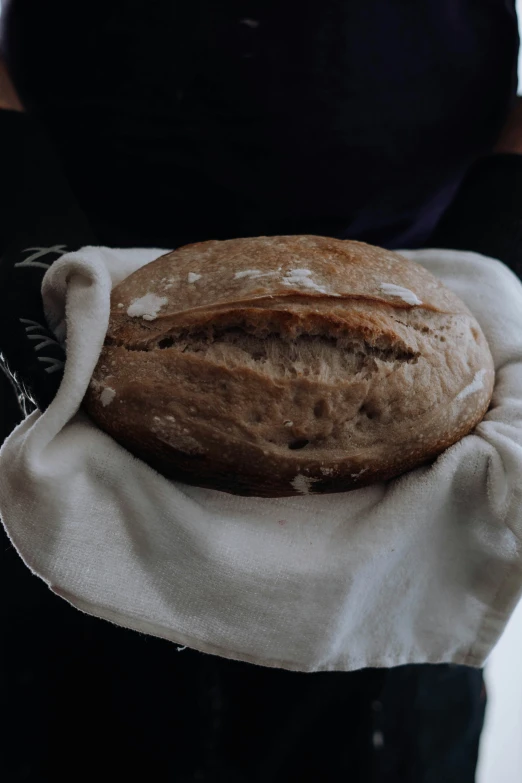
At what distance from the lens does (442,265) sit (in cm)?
84

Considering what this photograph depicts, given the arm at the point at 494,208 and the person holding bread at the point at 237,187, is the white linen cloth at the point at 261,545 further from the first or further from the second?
the arm at the point at 494,208

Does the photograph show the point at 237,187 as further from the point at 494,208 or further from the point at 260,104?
the point at 494,208

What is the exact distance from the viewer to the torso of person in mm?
822

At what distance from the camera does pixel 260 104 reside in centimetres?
86

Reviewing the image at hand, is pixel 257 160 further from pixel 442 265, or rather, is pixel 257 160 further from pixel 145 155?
pixel 442 265

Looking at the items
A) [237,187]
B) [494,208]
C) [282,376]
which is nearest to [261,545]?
[282,376]

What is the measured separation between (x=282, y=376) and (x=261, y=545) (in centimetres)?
17

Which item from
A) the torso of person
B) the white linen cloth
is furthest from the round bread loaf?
the torso of person

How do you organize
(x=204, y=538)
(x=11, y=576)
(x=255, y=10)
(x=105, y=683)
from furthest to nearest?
(x=11, y=576), (x=105, y=683), (x=255, y=10), (x=204, y=538)

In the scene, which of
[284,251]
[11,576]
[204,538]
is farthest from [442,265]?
[11,576]

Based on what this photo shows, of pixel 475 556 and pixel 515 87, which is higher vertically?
pixel 515 87

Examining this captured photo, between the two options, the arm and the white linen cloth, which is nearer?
the white linen cloth

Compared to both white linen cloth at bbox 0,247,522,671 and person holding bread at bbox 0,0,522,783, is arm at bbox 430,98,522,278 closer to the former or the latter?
person holding bread at bbox 0,0,522,783

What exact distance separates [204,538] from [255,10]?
2.30 ft
